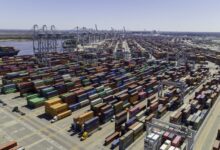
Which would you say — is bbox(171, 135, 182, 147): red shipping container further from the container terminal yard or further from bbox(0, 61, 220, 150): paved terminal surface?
bbox(0, 61, 220, 150): paved terminal surface

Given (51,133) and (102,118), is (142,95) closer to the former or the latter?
(102,118)

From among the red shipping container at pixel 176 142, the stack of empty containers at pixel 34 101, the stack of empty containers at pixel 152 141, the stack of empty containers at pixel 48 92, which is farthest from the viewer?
the stack of empty containers at pixel 48 92

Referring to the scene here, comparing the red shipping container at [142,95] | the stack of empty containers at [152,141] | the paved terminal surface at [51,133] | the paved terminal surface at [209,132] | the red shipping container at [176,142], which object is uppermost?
the stack of empty containers at [152,141]

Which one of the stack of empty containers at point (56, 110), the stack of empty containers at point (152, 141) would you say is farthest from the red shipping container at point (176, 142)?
the stack of empty containers at point (56, 110)

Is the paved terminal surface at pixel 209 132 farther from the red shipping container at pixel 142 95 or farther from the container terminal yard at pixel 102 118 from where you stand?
the red shipping container at pixel 142 95

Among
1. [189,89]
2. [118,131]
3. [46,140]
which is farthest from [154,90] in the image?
[46,140]

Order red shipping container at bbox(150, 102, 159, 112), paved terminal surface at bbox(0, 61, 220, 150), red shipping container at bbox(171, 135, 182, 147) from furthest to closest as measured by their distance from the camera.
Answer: red shipping container at bbox(150, 102, 159, 112) → paved terminal surface at bbox(0, 61, 220, 150) → red shipping container at bbox(171, 135, 182, 147)

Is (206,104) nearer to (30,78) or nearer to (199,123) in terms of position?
(199,123)

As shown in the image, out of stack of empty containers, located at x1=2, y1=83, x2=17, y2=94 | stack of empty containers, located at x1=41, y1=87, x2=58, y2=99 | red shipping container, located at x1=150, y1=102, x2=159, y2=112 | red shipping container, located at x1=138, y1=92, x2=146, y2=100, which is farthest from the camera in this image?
Result: stack of empty containers, located at x1=2, y1=83, x2=17, y2=94

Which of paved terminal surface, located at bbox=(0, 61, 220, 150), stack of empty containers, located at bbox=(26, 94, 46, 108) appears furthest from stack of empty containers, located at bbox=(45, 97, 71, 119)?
stack of empty containers, located at bbox=(26, 94, 46, 108)

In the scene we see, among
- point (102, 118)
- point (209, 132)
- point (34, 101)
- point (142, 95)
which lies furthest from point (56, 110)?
point (209, 132)
